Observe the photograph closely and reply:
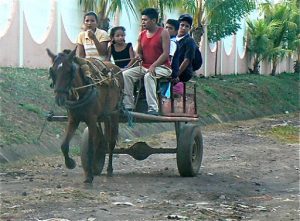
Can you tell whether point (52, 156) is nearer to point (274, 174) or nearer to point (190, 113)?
point (190, 113)

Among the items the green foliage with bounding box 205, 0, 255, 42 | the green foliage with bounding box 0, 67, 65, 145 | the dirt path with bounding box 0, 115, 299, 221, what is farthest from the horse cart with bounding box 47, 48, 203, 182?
the green foliage with bounding box 205, 0, 255, 42

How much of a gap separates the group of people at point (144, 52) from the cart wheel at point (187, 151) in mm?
743

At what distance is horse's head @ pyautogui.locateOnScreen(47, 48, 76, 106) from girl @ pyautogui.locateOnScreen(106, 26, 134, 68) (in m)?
1.75

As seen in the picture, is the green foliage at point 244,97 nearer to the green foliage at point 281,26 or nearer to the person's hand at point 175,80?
the green foliage at point 281,26

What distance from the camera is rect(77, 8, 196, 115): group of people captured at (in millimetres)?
11383

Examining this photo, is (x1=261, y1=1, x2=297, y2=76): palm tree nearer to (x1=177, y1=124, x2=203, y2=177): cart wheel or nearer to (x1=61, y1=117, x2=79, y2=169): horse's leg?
(x1=177, y1=124, x2=203, y2=177): cart wheel

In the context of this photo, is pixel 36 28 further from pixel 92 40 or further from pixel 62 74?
pixel 62 74

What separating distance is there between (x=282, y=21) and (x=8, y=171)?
28.5 m

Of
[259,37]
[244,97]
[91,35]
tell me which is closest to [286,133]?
[244,97]

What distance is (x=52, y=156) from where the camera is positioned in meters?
13.8

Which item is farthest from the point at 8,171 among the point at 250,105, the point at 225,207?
the point at 250,105

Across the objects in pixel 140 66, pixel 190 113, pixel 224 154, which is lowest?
pixel 224 154

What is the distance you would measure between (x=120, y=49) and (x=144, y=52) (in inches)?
17.7

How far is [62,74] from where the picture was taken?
988 cm
